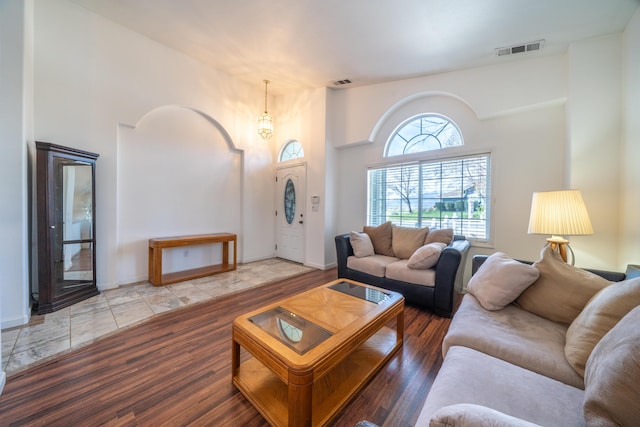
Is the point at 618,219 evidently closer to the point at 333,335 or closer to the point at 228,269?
the point at 333,335

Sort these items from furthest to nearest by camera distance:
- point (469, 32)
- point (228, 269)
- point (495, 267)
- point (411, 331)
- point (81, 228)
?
point (228, 269)
point (81, 228)
point (469, 32)
point (411, 331)
point (495, 267)

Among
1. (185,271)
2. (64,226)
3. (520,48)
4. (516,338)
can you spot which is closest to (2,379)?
(64,226)

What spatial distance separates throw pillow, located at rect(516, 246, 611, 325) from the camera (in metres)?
1.48

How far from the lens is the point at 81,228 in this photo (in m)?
2.97

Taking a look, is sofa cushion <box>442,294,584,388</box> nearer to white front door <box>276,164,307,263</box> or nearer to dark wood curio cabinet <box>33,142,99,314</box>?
white front door <box>276,164,307,263</box>

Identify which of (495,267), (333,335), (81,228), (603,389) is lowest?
(333,335)

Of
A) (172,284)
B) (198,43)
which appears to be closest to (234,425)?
(172,284)

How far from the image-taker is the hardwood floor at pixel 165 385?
1348mm

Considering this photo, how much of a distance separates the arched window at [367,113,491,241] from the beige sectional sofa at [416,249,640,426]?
1712 millimetres

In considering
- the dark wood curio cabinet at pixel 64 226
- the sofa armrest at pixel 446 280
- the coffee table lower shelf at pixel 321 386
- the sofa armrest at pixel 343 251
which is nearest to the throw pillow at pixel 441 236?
the sofa armrest at pixel 446 280

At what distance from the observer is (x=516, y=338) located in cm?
137

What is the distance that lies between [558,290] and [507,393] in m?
1.06

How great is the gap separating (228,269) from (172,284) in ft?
2.91

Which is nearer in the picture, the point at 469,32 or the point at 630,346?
the point at 630,346
